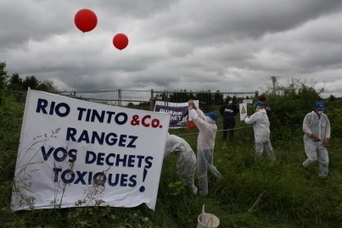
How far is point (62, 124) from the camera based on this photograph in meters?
3.02

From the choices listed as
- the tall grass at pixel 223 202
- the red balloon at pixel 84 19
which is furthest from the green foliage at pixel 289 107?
the red balloon at pixel 84 19

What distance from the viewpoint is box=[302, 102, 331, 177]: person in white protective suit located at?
17.5 ft

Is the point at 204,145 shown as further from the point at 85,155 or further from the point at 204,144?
the point at 85,155

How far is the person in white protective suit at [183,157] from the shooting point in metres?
3.86

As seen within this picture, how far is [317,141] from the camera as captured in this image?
5.43 m

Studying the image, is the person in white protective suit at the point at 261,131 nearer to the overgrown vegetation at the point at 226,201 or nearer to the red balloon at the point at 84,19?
the overgrown vegetation at the point at 226,201

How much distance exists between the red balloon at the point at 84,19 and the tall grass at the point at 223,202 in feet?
6.59

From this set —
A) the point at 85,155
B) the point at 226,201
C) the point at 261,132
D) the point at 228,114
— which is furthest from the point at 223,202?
the point at 228,114

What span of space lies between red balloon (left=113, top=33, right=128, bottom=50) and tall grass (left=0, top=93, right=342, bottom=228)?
246 centimetres

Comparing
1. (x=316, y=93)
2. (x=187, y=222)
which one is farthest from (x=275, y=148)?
(x=187, y=222)

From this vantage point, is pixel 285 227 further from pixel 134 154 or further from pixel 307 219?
pixel 134 154

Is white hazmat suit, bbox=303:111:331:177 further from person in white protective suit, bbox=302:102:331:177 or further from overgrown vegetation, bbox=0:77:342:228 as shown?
overgrown vegetation, bbox=0:77:342:228

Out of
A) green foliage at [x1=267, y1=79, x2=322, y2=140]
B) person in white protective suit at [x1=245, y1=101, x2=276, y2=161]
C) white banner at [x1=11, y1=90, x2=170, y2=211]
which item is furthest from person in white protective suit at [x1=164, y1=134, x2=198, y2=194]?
green foliage at [x1=267, y1=79, x2=322, y2=140]

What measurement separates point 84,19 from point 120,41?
0.95 m
